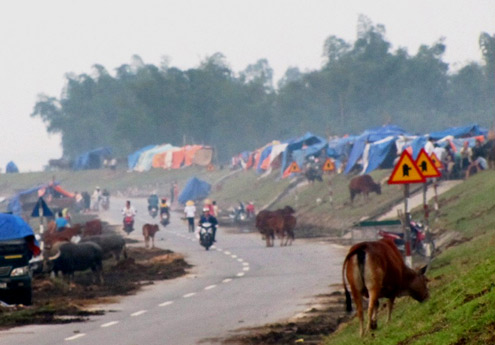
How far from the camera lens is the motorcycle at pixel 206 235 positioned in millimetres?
41625

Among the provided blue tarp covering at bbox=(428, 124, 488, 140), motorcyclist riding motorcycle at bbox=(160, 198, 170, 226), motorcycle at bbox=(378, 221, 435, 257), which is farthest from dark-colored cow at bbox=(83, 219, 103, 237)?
blue tarp covering at bbox=(428, 124, 488, 140)

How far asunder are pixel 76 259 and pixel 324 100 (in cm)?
11305

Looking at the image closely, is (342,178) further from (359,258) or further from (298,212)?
(359,258)

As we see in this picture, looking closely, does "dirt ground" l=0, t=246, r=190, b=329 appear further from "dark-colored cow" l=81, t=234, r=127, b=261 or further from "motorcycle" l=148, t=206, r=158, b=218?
"motorcycle" l=148, t=206, r=158, b=218

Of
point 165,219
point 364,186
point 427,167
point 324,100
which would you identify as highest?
point 324,100

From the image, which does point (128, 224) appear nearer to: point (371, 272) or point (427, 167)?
point (427, 167)

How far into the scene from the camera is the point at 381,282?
13719mm

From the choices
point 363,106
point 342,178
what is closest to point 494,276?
point 342,178

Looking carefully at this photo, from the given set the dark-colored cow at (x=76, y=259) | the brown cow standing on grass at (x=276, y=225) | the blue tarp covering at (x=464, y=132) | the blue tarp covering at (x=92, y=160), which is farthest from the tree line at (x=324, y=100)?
the dark-colored cow at (x=76, y=259)

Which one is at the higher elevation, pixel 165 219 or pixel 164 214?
pixel 164 214

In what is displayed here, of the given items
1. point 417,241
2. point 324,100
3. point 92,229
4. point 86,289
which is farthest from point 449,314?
point 324,100

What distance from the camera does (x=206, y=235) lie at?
4159 centimetres

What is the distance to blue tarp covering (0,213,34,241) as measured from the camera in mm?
23812

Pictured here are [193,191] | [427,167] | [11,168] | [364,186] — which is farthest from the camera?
[11,168]
